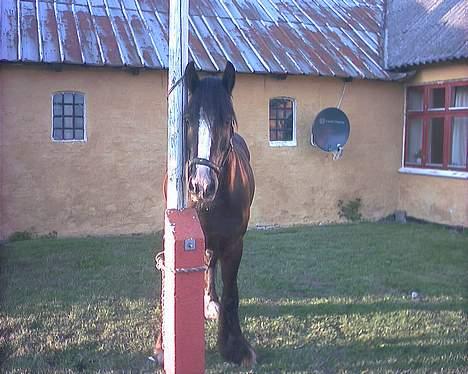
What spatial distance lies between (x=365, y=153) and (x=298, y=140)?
5.83 ft

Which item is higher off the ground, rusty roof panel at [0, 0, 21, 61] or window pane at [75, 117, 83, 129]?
rusty roof panel at [0, 0, 21, 61]

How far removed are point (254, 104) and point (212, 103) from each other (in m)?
7.59

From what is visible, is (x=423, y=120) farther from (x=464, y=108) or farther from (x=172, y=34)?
(x=172, y=34)

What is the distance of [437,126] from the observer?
39.1 ft

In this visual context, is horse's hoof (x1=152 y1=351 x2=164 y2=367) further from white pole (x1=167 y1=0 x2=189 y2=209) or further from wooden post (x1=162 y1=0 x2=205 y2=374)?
white pole (x1=167 y1=0 x2=189 y2=209)

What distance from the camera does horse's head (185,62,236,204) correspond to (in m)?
3.57

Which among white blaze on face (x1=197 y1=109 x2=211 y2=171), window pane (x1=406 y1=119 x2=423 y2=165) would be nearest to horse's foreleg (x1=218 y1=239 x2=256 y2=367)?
white blaze on face (x1=197 y1=109 x2=211 y2=171)

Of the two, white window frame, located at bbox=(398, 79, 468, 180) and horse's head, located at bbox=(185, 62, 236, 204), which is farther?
white window frame, located at bbox=(398, 79, 468, 180)

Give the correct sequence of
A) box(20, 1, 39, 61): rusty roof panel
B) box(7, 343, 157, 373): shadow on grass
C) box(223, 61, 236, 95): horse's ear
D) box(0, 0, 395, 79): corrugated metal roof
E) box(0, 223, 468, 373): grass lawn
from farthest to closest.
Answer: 1. box(0, 0, 395, 79): corrugated metal roof
2. box(20, 1, 39, 61): rusty roof panel
3. box(0, 223, 468, 373): grass lawn
4. box(7, 343, 157, 373): shadow on grass
5. box(223, 61, 236, 95): horse's ear

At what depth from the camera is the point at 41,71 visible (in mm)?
9570

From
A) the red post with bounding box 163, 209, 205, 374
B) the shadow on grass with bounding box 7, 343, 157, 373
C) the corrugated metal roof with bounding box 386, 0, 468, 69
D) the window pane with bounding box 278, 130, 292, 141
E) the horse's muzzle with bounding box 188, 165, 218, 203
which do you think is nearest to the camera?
the red post with bounding box 163, 209, 205, 374

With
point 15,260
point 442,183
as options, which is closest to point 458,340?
point 15,260

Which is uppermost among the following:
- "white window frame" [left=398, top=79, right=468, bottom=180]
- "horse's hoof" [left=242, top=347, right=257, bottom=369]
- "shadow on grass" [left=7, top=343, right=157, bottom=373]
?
"white window frame" [left=398, top=79, right=468, bottom=180]

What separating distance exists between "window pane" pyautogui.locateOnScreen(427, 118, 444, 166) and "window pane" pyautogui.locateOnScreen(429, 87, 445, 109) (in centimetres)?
29
